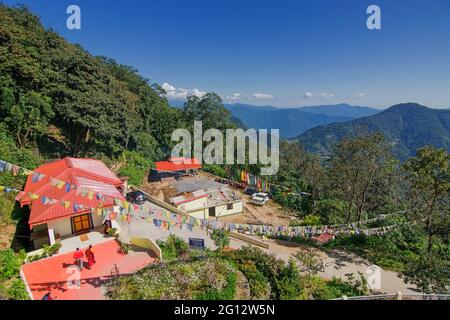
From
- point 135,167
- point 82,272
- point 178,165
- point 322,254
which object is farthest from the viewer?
point 178,165

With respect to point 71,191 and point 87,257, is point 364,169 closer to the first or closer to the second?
point 87,257

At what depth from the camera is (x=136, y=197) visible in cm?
2580

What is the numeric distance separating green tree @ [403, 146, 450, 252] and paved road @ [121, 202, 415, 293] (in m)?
4.67

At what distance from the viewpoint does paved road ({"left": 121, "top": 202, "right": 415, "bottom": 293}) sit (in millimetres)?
16134

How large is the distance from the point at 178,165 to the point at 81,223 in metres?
22.0

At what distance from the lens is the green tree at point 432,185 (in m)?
17.1

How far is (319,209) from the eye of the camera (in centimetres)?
2898

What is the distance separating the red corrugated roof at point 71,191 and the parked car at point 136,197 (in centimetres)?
480

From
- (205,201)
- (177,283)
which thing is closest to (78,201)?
(177,283)

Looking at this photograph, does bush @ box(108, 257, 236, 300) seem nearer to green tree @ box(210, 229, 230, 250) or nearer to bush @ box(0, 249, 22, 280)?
green tree @ box(210, 229, 230, 250)

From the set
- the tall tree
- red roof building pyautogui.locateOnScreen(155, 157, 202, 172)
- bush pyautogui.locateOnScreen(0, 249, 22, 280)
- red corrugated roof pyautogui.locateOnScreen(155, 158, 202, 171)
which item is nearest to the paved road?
bush pyautogui.locateOnScreen(0, 249, 22, 280)

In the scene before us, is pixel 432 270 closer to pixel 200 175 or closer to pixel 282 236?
pixel 282 236
